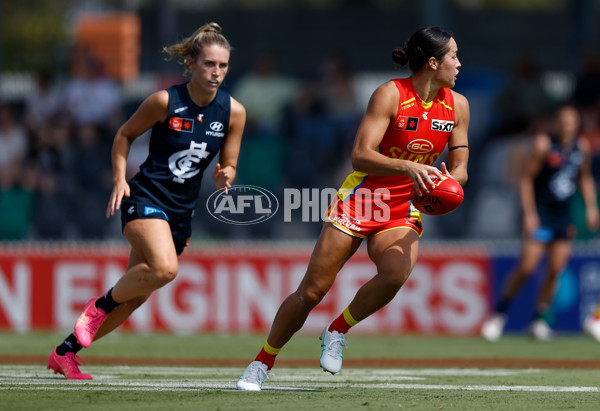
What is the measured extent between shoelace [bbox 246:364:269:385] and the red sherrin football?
1456 millimetres

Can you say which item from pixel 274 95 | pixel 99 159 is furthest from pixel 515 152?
pixel 99 159

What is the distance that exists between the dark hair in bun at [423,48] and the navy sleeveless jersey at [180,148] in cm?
140

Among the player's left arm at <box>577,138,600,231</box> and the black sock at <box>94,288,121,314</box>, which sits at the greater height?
the player's left arm at <box>577,138,600,231</box>

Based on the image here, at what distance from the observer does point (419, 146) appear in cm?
648

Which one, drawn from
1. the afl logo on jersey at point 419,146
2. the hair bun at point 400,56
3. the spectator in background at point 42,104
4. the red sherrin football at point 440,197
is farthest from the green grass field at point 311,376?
the spectator in background at point 42,104

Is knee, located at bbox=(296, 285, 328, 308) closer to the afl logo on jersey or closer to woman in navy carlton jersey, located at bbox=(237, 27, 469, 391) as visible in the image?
woman in navy carlton jersey, located at bbox=(237, 27, 469, 391)

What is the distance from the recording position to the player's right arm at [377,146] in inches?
240

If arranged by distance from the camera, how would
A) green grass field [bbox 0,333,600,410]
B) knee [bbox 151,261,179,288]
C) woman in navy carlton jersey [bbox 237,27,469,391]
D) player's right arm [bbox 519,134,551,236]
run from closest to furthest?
green grass field [bbox 0,333,600,410] < woman in navy carlton jersey [bbox 237,27,469,391] < knee [bbox 151,261,179,288] < player's right arm [bbox 519,134,551,236]

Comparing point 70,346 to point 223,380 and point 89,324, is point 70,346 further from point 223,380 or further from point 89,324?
point 223,380

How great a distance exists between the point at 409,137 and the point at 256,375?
1.80 m

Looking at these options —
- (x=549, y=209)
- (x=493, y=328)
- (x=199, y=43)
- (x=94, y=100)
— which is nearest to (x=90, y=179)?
(x=94, y=100)

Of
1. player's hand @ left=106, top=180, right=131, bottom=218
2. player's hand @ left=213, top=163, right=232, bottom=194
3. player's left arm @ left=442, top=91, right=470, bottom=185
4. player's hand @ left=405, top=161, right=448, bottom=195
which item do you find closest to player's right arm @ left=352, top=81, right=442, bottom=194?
player's hand @ left=405, top=161, right=448, bottom=195

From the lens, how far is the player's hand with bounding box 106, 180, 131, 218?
678 centimetres

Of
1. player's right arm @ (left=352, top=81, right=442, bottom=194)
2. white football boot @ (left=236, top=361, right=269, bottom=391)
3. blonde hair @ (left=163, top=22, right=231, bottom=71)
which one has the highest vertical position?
blonde hair @ (left=163, top=22, right=231, bottom=71)
